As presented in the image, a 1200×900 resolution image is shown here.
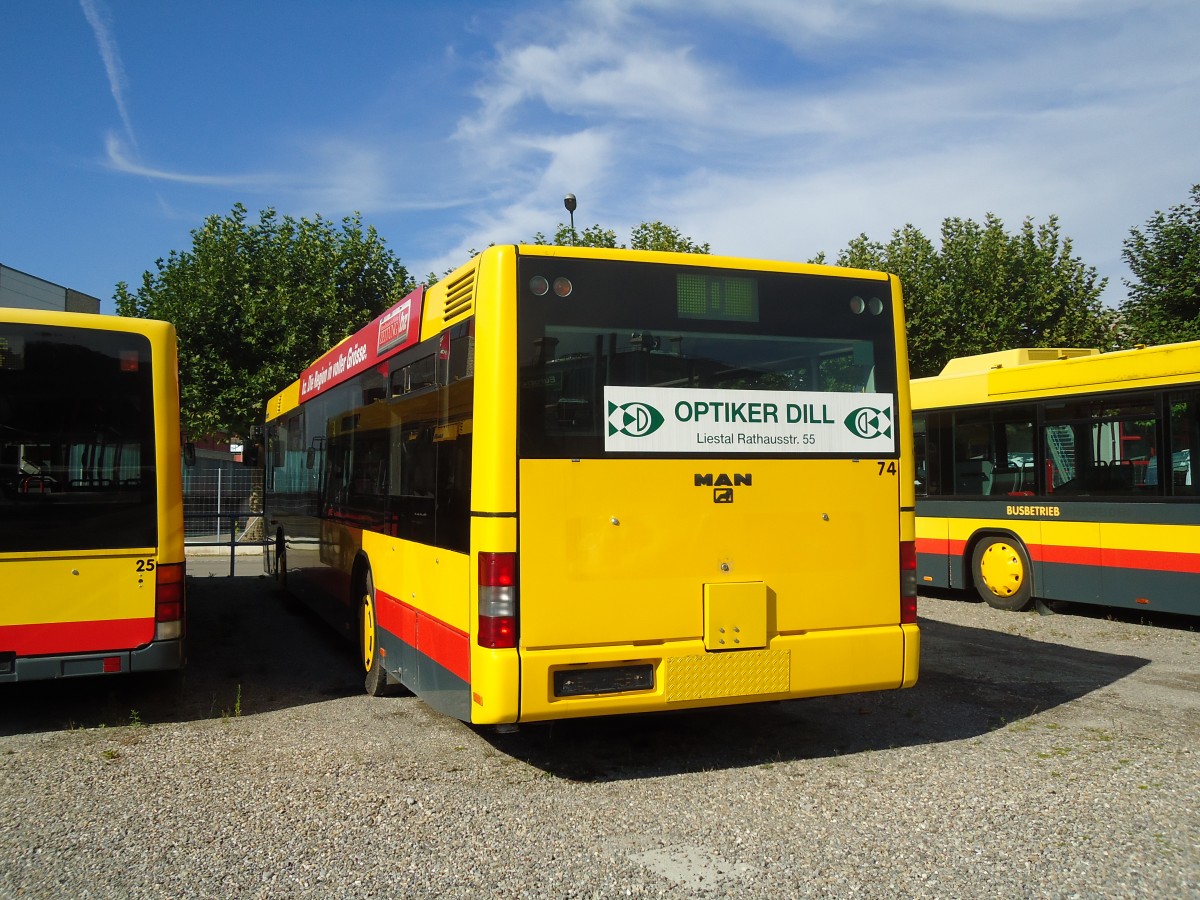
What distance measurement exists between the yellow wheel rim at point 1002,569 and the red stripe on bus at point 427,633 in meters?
8.00

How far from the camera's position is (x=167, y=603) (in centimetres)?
675

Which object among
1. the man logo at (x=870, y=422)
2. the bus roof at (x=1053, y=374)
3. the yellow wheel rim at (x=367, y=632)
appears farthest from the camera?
the bus roof at (x=1053, y=374)

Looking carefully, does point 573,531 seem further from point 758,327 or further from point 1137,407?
point 1137,407

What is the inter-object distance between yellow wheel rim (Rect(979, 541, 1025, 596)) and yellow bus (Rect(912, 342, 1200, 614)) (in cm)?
2

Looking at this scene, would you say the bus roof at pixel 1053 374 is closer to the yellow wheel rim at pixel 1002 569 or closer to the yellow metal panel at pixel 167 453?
the yellow wheel rim at pixel 1002 569

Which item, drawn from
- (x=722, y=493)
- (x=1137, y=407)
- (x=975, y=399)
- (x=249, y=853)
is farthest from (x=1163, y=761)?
(x=975, y=399)

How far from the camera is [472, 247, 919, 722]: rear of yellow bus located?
522 centimetres

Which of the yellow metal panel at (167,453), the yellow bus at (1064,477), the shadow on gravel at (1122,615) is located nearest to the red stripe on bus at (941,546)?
the yellow bus at (1064,477)

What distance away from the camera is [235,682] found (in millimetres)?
8320

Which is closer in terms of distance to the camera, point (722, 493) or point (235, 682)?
point (722, 493)

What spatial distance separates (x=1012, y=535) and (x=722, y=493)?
774 centimetres

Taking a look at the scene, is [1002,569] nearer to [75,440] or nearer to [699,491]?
[699,491]

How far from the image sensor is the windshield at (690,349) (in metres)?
5.30

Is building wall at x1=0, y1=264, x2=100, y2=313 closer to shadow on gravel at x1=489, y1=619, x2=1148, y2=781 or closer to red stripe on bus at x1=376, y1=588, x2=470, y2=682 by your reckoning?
red stripe on bus at x1=376, y1=588, x2=470, y2=682
